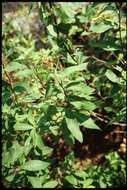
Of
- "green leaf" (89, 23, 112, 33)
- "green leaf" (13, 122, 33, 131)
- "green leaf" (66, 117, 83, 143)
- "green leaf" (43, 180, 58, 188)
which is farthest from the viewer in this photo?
"green leaf" (43, 180, 58, 188)

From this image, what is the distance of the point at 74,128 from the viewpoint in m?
2.09

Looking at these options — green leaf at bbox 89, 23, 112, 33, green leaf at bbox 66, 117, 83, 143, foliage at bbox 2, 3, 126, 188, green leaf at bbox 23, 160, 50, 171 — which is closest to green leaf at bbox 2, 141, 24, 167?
foliage at bbox 2, 3, 126, 188

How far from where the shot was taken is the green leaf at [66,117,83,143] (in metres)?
2.08

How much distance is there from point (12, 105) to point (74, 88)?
2.06ft

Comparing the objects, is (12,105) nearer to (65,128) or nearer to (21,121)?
(21,121)

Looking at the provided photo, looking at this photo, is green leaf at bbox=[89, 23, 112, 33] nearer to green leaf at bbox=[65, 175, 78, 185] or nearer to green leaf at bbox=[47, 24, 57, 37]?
green leaf at bbox=[47, 24, 57, 37]

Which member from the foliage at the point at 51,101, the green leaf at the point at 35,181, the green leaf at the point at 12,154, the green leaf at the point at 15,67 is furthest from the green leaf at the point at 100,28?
the green leaf at the point at 35,181

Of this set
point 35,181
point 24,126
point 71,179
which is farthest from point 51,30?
point 71,179

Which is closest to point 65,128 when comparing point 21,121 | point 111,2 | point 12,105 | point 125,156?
point 21,121

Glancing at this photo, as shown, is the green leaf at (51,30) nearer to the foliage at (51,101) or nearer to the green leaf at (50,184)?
the foliage at (51,101)

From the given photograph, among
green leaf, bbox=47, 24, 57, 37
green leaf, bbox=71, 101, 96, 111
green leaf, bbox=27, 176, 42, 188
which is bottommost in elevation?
green leaf, bbox=27, 176, 42, 188

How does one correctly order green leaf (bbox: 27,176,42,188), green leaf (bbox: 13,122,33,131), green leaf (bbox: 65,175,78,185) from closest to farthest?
1. green leaf (bbox: 13,122,33,131)
2. green leaf (bbox: 27,176,42,188)
3. green leaf (bbox: 65,175,78,185)

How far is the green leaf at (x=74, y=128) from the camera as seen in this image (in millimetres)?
2078

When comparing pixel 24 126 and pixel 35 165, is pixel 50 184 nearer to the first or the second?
pixel 35 165
